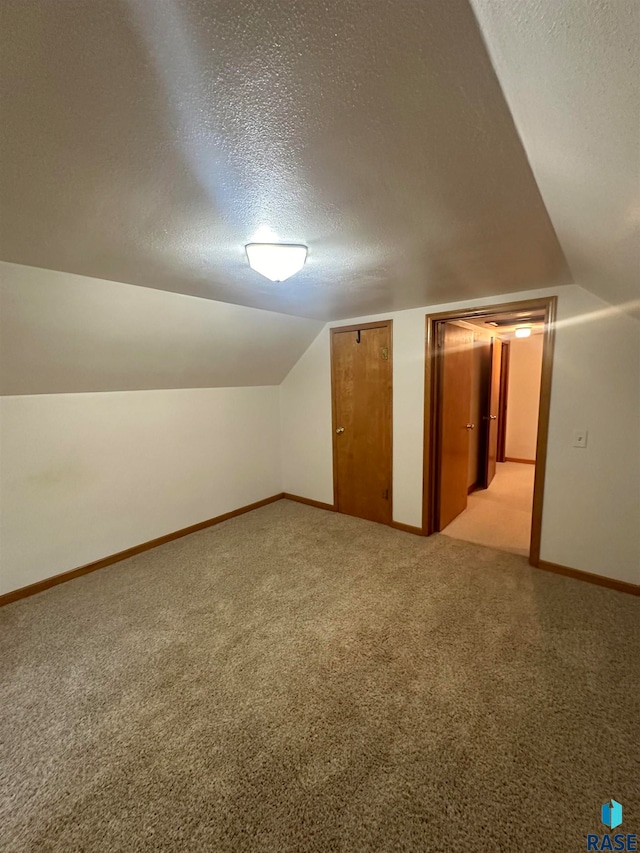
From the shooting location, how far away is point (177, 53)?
2.24ft

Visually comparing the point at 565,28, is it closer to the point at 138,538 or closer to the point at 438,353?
the point at 438,353

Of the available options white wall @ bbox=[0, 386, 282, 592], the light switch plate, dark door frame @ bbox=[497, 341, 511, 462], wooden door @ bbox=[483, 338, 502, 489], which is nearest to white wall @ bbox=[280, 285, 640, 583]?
the light switch plate

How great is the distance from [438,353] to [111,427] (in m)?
2.88

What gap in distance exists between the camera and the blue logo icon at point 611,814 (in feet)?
3.97

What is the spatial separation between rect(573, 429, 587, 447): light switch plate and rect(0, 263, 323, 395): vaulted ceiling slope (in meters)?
2.45

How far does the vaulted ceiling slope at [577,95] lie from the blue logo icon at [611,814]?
194 centimetres

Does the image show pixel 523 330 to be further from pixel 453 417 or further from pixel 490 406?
Result: pixel 453 417

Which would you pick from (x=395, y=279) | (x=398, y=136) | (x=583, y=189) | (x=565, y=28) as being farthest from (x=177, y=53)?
(x=395, y=279)

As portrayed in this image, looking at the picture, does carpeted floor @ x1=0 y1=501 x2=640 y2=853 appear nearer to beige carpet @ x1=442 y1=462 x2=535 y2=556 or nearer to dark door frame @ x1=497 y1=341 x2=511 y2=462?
beige carpet @ x1=442 y1=462 x2=535 y2=556

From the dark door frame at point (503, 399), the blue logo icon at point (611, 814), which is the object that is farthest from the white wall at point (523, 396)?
the blue logo icon at point (611, 814)

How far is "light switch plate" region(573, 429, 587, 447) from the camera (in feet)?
8.34

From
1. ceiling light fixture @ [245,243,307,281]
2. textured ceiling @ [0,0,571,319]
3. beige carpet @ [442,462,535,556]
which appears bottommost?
beige carpet @ [442,462,535,556]

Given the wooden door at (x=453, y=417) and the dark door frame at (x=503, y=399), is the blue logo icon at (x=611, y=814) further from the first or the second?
the dark door frame at (x=503, y=399)

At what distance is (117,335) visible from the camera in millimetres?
2516
